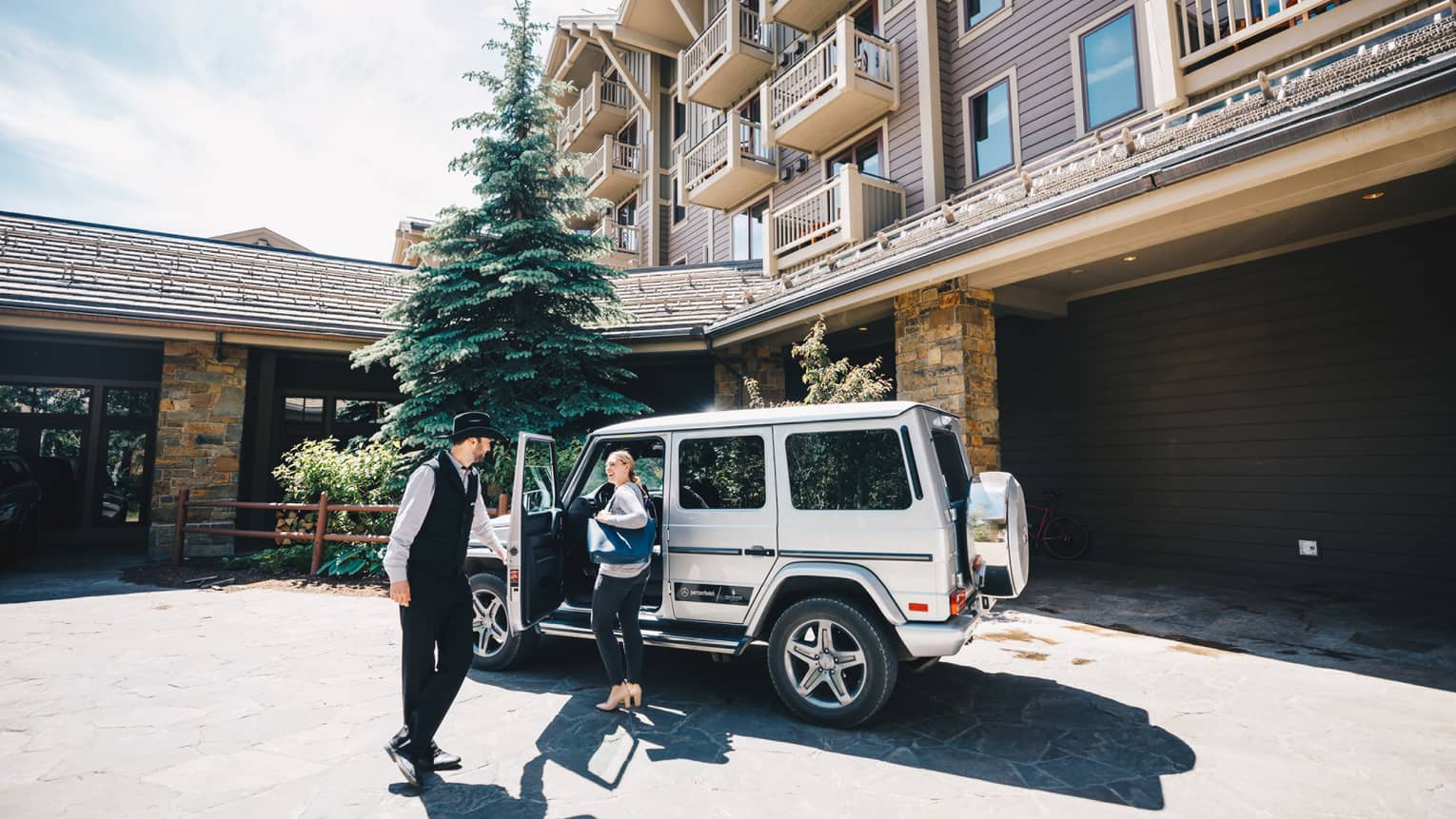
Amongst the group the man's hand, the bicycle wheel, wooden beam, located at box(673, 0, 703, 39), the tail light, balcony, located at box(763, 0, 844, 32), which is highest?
wooden beam, located at box(673, 0, 703, 39)

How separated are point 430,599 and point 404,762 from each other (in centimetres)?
73

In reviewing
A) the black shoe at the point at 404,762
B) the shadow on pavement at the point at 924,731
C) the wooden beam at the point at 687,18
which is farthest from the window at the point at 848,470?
the wooden beam at the point at 687,18

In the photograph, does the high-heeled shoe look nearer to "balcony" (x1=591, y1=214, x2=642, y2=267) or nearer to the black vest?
the black vest

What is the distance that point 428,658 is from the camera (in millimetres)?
3295

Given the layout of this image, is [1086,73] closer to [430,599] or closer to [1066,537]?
[1066,537]

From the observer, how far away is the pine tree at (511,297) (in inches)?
356

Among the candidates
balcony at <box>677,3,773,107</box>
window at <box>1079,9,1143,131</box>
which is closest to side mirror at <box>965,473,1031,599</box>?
window at <box>1079,9,1143,131</box>

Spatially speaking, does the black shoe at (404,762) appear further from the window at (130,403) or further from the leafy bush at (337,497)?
the window at (130,403)

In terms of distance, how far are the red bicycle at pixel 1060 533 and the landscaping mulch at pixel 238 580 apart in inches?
347

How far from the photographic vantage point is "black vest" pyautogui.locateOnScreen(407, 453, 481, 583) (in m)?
3.25

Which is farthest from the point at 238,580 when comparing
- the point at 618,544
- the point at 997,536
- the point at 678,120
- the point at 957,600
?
the point at 678,120

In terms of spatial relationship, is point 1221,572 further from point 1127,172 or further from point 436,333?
point 436,333

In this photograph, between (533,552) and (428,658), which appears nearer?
(428,658)

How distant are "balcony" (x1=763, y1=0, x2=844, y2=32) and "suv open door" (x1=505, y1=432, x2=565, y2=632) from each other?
40.7 feet
